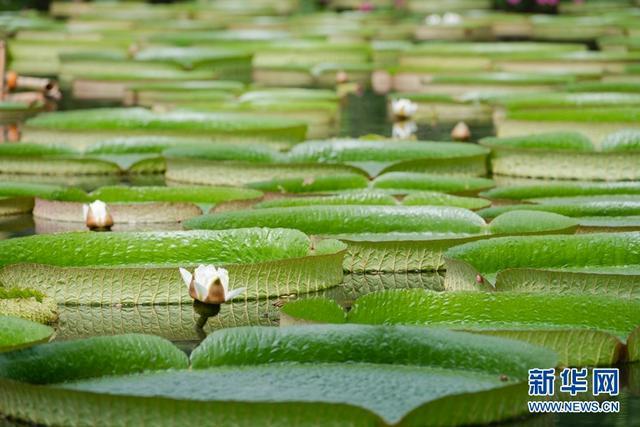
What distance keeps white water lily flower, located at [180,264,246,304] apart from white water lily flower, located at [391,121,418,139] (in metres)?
3.84

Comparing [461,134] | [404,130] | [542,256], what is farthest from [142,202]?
[404,130]

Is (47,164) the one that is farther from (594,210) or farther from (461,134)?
(594,210)

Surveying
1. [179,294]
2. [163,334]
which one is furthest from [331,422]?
[179,294]

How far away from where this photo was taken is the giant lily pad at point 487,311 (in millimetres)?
3326

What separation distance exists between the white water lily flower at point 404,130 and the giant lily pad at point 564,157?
1060 millimetres

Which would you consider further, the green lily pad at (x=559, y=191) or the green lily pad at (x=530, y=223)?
the green lily pad at (x=559, y=191)

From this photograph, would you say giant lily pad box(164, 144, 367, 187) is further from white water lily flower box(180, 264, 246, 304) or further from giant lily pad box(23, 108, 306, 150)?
white water lily flower box(180, 264, 246, 304)

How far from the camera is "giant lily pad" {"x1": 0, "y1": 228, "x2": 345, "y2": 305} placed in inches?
156

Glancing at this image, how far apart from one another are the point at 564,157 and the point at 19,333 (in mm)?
3602

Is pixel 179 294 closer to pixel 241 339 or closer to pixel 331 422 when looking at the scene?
pixel 241 339

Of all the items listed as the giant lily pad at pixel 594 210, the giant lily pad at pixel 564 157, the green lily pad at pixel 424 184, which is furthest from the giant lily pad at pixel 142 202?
the giant lily pad at pixel 564 157

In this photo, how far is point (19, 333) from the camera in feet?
10.8

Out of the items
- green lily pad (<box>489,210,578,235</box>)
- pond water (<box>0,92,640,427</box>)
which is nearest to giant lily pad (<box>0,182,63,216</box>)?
pond water (<box>0,92,640,427</box>)

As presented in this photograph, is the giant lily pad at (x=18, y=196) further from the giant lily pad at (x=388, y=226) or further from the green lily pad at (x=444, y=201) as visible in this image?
the green lily pad at (x=444, y=201)
